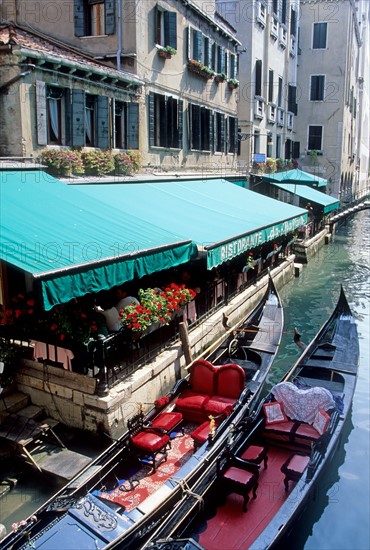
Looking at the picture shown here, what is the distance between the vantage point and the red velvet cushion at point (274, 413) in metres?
7.02

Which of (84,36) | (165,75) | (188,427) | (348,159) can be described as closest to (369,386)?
(188,427)

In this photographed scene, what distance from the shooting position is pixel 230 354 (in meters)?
9.80

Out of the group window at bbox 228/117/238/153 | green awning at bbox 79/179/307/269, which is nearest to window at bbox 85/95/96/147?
green awning at bbox 79/179/307/269

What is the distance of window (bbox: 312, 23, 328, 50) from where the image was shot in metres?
34.5

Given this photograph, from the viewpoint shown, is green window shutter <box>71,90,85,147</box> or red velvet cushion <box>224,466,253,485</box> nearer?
red velvet cushion <box>224,466,253,485</box>

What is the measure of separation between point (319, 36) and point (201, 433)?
113 feet

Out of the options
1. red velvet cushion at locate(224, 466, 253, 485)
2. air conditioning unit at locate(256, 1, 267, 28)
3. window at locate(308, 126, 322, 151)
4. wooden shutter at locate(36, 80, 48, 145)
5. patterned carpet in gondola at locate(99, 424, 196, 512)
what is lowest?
patterned carpet in gondola at locate(99, 424, 196, 512)

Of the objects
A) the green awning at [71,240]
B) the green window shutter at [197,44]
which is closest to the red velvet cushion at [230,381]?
the green awning at [71,240]

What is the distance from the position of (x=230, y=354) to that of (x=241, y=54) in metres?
18.2

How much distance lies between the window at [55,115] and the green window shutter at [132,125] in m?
2.48

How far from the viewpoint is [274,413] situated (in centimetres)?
706

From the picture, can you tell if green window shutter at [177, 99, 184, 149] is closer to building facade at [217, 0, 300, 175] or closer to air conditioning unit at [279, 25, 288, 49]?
building facade at [217, 0, 300, 175]

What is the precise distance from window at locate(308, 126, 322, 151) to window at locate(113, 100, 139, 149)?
25.0 m

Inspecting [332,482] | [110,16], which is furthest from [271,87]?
[332,482]
